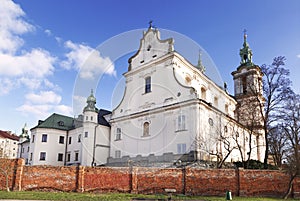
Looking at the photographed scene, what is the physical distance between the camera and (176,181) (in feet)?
54.1

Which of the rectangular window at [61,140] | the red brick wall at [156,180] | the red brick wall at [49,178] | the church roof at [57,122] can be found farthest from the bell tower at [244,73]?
the red brick wall at [49,178]

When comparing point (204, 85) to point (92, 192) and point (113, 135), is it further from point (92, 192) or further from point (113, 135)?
point (92, 192)

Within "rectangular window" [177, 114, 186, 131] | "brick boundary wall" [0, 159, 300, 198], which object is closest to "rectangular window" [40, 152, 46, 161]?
"rectangular window" [177, 114, 186, 131]

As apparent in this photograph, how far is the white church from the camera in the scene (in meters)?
26.1

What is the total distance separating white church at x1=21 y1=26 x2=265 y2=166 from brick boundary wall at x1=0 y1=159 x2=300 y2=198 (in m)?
6.09

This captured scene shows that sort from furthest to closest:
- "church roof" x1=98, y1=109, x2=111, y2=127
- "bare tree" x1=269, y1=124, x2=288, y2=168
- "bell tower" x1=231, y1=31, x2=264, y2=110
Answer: "bell tower" x1=231, y1=31, x2=264, y2=110 → "church roof" x1=98, y1=109, x2=111, y2=127 → "bare tree" x1=269, y1=124, x2=288, y2=168

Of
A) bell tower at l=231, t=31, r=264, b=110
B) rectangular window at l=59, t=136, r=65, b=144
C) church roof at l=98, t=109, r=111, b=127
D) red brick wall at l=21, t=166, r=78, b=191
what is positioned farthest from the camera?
bell tower at l=231, t=31, r=264, b=110

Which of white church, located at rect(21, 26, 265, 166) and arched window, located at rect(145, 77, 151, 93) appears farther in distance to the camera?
arched window, located at rect(145, 77, 151, 93)

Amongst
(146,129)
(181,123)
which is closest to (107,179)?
(181,123)

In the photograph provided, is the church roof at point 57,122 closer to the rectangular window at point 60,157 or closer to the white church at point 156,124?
the white church at point 156,124

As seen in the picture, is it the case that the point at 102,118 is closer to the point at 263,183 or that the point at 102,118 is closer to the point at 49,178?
the point at 49,178

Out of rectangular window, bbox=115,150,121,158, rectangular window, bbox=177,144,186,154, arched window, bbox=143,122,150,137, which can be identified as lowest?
rectangular window, bbox=115,150,121,158

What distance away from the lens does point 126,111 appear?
1284 inches

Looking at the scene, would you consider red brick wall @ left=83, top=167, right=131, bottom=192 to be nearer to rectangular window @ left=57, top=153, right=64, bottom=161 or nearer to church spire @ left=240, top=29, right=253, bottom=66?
rectangular window @ left=57, top=153, right=64, bottom=161
